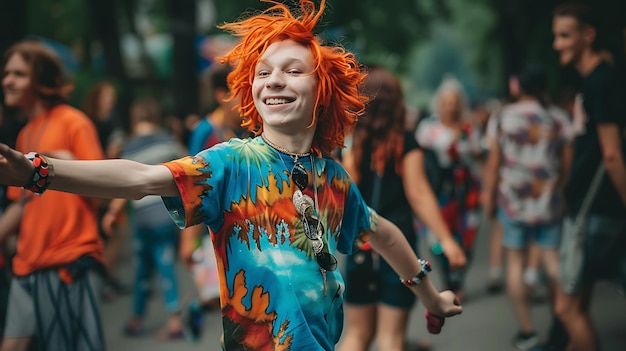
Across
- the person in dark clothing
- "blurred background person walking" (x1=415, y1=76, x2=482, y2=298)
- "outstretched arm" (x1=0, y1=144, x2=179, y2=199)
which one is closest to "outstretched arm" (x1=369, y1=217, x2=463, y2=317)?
"outstretched arm" (x1=0, y1=144, x2=179, y2=199)

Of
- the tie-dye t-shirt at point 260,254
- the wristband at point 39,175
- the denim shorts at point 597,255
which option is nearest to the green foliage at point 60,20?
the denim shorts at point 597,255

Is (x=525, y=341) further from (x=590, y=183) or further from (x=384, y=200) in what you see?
(x=384, y=200)

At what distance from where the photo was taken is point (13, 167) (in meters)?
2.19

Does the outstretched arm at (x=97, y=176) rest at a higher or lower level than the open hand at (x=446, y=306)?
higher

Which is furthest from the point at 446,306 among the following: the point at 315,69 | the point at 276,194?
the point at 315,69

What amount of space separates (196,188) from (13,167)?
0.61m

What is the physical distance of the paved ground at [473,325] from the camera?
6918 millimetres

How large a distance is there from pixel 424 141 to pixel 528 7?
7097mm

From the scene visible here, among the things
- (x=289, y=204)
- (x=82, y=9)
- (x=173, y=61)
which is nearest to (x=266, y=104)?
(x=289, y=204)

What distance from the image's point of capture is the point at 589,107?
5090 millimetres

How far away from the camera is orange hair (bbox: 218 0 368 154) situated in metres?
2.91

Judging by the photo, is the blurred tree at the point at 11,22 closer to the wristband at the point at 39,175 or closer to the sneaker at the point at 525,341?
the sneaker at the point at 525,341

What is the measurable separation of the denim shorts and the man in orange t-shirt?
109 inches

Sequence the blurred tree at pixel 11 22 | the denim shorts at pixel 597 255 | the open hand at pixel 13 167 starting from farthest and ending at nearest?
the blurred tree at pixel 11 22 → the denim shorts at pixel 597 255 → the open hand at pixel 13 167
